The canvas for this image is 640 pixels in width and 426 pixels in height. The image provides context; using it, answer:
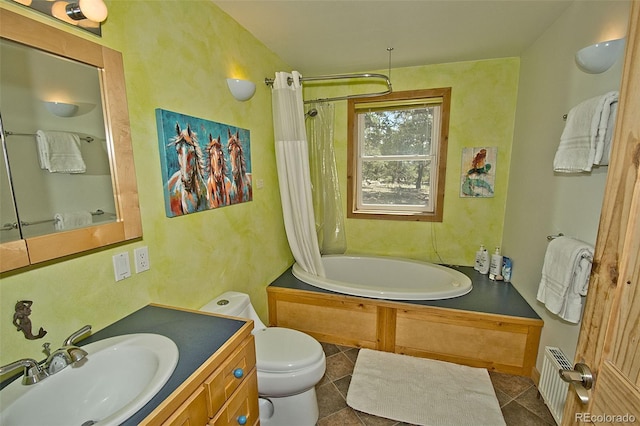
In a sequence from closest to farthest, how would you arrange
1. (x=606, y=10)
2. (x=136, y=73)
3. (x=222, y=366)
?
(x=222, y=366) < (x=136, y=73) < (x=606, y=10)

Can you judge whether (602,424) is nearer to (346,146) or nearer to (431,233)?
(431,233)

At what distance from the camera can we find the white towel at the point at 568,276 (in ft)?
4.55

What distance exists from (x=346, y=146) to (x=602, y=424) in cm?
268

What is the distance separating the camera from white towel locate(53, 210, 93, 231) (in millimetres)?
979

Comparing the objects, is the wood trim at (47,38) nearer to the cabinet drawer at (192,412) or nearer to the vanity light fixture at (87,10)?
the vanity light fixture at (87,10)

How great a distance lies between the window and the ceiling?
1.37 ft

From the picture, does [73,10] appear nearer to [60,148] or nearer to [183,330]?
[60,148]

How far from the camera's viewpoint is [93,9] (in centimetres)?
95

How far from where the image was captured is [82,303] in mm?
1054

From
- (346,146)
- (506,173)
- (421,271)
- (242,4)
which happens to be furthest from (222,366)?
(506,173)

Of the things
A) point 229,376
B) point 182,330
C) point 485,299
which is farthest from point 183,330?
point 485,299

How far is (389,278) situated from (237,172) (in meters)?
1.89

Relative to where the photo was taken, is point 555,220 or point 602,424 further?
A: point 555,220

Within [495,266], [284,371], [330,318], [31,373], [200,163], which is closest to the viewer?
[31,373]
